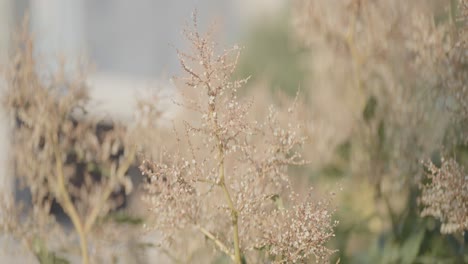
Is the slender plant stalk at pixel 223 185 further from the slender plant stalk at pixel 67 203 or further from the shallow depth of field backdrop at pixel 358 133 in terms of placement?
the slender plant stalk at pixel 67 203

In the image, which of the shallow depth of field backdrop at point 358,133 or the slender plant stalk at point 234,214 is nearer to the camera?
the slender plant stalk at point 234,214

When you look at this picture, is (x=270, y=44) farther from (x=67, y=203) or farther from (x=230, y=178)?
(x=230, y=178)

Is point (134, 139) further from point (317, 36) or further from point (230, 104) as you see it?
point (230, 104)

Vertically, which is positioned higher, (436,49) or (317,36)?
(317,36)

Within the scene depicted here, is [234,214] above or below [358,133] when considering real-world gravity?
below

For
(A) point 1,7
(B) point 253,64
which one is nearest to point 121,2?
(A) point 1,7

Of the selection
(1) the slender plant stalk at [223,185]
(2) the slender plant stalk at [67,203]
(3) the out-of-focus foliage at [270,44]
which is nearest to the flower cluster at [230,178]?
(1) the slender plant stalk at [223,185]

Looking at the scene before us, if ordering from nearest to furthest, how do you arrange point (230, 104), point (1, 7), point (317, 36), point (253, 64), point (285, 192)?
point (230, 104) → point (285, 192) → point (317, 36) → point (1, 7) → point (253, 64)

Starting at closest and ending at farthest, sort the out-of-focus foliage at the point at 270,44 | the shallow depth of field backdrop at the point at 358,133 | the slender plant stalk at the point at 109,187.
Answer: the shallow depth of field backdrop at the point at 358,133 → the slender plant stalk at the point at 109,187 → the out-of-focus foliage at the point at 270,44

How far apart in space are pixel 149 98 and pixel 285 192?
0.83 feet

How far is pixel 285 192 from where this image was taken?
1027mm

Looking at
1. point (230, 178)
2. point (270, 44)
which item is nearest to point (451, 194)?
point (230, 178)

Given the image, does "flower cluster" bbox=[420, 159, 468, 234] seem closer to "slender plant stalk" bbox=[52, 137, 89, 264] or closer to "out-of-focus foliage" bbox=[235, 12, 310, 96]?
"slender plant stalk" bbox=[52, 137, 89, 264]

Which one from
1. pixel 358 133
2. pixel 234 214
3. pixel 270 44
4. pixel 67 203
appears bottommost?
pixel 234 214
